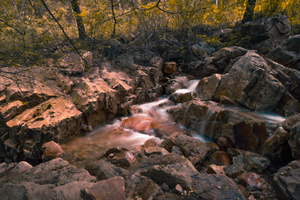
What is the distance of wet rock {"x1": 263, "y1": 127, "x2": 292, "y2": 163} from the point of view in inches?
148

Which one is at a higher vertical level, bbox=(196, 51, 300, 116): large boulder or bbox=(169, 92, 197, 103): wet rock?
bbox=(196, 51, 300, 116): large boulder

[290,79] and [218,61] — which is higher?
Result: [218,61]

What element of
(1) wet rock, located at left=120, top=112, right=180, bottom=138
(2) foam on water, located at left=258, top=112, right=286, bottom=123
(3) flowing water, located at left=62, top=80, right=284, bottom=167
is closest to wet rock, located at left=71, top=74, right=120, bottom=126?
(3) flowing water, located at left=62, top=80, right=284, bottom=167

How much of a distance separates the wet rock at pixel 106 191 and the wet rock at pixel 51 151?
12.9 ft

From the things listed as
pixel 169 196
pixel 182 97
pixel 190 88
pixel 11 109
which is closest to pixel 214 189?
pixel 169 196

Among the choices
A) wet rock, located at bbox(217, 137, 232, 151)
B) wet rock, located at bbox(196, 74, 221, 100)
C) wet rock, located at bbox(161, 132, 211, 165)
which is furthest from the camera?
wet rock, located at bbox(196, 74, 221, 100)

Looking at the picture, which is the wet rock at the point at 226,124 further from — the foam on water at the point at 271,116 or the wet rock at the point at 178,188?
the wet rock at the point at 178,188

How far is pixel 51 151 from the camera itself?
5.66m

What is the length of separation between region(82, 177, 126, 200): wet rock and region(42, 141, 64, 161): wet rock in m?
3.93

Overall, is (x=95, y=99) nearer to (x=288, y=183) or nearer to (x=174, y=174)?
(x=174, y=174)

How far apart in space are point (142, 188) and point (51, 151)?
4.55 m

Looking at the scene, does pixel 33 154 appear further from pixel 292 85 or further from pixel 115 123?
pixel 292 85

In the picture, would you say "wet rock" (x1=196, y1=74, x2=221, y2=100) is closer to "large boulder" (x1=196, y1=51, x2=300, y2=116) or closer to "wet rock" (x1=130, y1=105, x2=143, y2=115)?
"large boulder" (x1=196, y1=51, x2=300, y2=116)

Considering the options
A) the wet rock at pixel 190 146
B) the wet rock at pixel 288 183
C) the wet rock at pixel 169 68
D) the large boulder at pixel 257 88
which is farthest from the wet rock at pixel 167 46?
the wet rock at pixel 288 183
